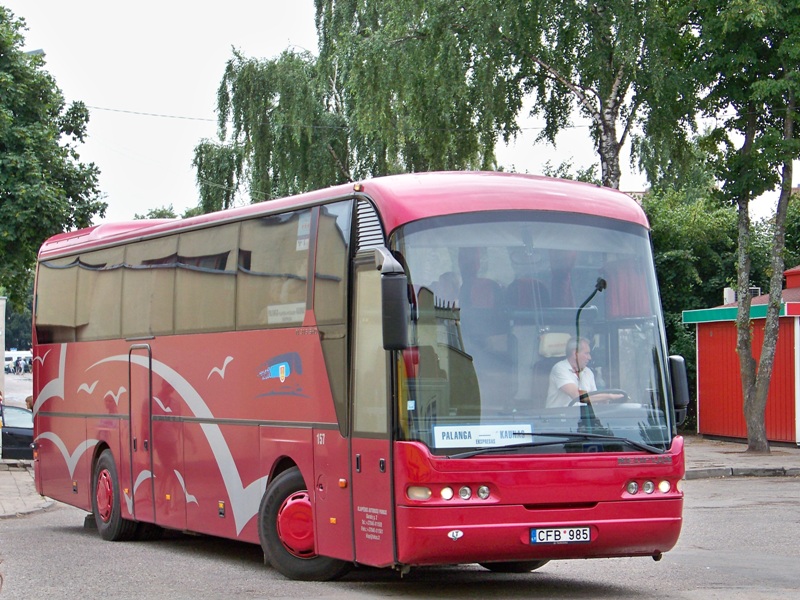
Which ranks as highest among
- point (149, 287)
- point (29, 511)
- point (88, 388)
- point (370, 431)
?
point (149, 287)

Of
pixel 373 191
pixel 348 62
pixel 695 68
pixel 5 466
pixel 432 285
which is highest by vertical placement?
pixel 348 62

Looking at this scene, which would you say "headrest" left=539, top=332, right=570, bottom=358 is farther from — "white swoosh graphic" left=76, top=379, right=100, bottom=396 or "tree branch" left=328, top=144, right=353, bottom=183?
"tree branch" left=328, top=144, right=353, bottom=183

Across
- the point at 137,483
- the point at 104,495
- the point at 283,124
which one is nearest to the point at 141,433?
the point at 137,483

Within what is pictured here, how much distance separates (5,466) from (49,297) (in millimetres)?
13157

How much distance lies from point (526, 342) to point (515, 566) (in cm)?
289

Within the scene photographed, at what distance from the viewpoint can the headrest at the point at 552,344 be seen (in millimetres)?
9523

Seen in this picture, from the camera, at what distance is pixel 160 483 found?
1387cm

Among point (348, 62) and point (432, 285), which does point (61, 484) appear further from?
point (348, 62)

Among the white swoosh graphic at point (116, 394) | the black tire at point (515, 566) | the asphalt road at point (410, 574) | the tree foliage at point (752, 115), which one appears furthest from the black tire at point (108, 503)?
the tree foliage at point (752, 115)

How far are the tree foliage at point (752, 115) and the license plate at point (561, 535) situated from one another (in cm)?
1655

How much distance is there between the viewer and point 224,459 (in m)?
12.3

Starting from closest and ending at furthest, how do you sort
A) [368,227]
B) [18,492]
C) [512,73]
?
[368,227] → [18,492] → [512,73]

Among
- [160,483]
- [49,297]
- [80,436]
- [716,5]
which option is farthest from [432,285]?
[716,5]

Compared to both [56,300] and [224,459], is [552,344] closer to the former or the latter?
[224,459]
